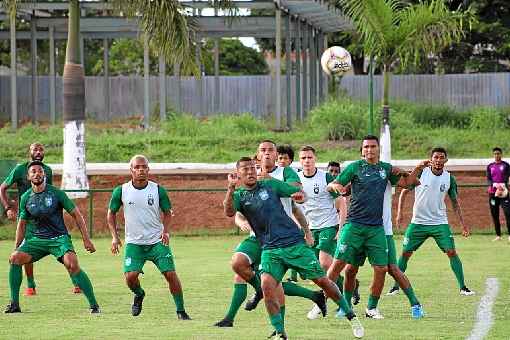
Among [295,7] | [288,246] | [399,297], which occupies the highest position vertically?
[295,7]

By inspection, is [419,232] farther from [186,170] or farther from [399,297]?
[186,170]

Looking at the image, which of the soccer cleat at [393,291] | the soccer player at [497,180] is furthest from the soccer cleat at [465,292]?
the soccer player at [497,180]

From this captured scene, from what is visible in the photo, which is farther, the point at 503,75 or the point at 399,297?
the point at 503,75

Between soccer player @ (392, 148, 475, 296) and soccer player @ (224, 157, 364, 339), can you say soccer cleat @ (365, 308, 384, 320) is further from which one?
soccer player @ (392, 148, 475, 296)

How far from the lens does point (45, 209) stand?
15258 mm

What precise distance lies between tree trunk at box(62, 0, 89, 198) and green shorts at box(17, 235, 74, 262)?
1496 cm

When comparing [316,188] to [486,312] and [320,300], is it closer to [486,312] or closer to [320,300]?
[486,312]

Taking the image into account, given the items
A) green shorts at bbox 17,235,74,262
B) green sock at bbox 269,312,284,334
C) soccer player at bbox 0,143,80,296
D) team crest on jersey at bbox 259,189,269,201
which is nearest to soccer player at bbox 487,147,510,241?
soccer player at bbox 0,143,80,296

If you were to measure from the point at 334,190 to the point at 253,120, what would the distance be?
25581 mm

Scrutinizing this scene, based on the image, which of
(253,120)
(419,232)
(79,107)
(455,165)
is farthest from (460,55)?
(419,232)

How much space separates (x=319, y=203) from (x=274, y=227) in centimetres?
414

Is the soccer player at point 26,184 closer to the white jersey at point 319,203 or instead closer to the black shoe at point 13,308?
the black shoe at point 13,308

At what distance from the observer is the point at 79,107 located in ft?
101

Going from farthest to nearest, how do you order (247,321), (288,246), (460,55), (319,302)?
(460,55) → (247,321) → (319,302) → (288,246)
